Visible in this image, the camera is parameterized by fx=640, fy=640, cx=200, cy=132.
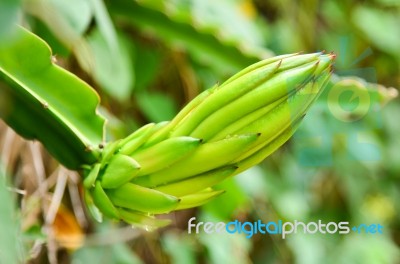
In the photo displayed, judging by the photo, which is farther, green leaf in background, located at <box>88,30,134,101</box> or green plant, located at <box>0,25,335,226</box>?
green leaf in background, located at <box>88,30,134,101</box>

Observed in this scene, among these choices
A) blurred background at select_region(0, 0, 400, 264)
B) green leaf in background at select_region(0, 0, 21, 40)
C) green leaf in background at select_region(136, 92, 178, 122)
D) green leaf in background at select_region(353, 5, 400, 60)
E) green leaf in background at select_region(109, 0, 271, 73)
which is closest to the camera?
green leaf in background at select_region(0, 0, 21, 40)

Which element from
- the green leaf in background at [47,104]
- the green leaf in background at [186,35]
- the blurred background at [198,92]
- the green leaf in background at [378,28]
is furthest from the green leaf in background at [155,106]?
the green leaf in background at [378,28]

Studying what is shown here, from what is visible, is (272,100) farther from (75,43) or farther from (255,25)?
(255,25)

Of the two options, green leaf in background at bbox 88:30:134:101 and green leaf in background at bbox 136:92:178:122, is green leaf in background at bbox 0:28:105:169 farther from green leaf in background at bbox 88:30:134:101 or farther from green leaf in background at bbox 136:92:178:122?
green leaf in background at bbox 136:92:178:122

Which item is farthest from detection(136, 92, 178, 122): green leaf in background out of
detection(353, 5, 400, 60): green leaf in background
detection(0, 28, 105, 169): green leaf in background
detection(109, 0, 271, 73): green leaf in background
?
detection(353, 5, 400, 60): green leaf in background

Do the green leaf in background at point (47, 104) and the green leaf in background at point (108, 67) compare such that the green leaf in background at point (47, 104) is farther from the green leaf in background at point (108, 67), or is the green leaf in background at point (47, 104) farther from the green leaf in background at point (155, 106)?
the green leaf in background at point (155, 106)

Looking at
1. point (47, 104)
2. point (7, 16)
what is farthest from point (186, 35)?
point (7, 16)
